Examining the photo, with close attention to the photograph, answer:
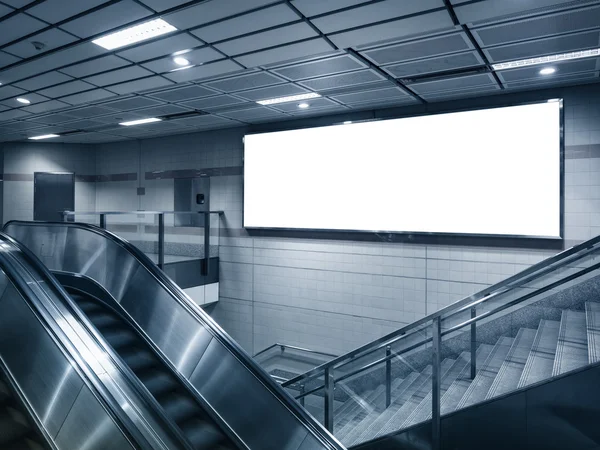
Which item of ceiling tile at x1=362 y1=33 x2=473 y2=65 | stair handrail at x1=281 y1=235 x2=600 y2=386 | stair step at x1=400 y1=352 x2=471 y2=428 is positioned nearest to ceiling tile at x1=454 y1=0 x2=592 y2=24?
ceiling tile at x1=362 y1=33 x2=473 y2=65

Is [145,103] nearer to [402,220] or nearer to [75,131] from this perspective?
[75,131]

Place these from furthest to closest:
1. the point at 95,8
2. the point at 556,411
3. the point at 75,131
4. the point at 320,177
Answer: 1. the point at 75,131
2. the point at 320,177
3. the point at 95,8
4. the point at 556,411

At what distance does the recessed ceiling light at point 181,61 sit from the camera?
14.9 ft

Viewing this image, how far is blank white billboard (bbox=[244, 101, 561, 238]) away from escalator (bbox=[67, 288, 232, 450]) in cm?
398

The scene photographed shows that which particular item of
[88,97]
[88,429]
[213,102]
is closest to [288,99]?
[213,102]

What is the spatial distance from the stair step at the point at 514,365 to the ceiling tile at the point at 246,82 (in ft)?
12.3

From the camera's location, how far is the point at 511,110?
5777 millimetres

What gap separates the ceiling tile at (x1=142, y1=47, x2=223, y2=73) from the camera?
14.3 feet

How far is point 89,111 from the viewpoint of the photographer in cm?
695

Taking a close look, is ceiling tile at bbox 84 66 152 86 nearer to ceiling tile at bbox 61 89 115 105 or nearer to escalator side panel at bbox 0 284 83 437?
ceiling tile at bbox 61 89 115 105

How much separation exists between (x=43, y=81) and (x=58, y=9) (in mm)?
2287

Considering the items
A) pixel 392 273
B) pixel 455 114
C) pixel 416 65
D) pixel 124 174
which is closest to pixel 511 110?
pixel 455 114

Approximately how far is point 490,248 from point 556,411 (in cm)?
349

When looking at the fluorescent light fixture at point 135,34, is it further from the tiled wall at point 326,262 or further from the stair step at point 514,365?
the tiled wall at point 326,262
